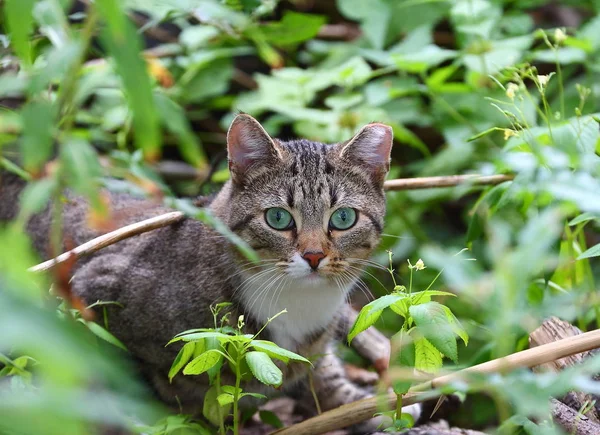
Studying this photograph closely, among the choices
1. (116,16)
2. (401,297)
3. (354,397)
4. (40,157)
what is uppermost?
(116,16)

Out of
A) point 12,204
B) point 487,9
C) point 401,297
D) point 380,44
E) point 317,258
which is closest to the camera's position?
point 401,297

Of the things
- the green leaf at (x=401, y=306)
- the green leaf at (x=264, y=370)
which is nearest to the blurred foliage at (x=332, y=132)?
the green leaf at (x=401, y=306)

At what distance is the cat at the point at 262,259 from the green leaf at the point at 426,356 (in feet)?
1.99

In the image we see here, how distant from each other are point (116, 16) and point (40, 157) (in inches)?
11.5

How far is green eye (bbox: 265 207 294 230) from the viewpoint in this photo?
2949 mm

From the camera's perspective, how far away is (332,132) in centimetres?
441

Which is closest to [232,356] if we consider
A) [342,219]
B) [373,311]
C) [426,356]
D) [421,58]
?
[373,311]

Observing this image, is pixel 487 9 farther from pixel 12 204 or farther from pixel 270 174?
pixel 12 204

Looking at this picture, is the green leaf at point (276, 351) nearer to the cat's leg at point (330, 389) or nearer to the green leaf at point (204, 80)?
the cat's leg at point (330, 389)

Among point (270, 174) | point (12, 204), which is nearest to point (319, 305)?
point (270, 174)

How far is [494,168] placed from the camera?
315cm

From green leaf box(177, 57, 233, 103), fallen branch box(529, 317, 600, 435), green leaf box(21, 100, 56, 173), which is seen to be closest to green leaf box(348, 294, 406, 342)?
fallen branch box(529, 317, 600, 435)

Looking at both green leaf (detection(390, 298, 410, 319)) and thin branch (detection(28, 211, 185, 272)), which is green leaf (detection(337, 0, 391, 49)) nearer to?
thin branch (detection(28, 211, 185, 272))

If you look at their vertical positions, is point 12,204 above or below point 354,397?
above
